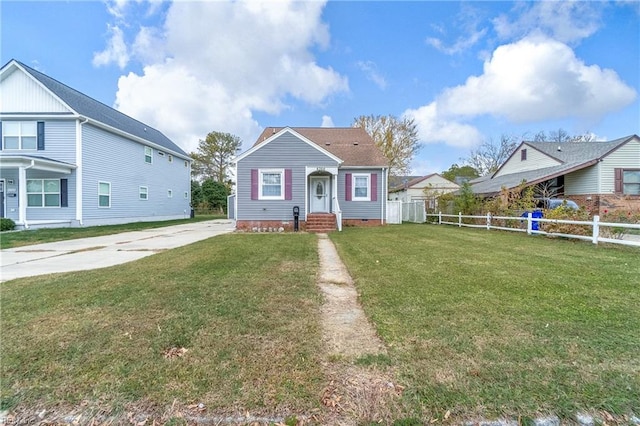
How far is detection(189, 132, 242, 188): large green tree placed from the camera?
1501 inches

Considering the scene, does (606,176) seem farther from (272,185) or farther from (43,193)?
(43,193)

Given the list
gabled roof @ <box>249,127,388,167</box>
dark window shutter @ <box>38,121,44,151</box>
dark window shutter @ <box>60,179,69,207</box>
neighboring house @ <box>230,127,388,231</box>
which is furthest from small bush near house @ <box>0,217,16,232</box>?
gabled roof @ <box>249,127,388,167</box>

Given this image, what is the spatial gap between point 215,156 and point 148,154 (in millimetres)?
18714

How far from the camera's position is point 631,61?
1341 cm

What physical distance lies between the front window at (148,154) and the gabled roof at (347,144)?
Result: 810 cm

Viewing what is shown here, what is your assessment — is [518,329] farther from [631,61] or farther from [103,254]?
[631,61]

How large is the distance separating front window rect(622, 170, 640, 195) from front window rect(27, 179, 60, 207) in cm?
3185

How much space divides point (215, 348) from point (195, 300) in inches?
57.3

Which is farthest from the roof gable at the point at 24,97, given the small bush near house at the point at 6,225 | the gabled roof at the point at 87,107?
the small bush near house at the point at 6,225

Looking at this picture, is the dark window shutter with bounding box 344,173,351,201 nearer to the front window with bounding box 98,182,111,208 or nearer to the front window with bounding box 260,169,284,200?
the front window with bounding box 260,169,284,200

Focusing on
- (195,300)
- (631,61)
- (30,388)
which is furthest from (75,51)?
(631,61)

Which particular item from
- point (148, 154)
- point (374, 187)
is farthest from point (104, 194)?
point (374, 187)

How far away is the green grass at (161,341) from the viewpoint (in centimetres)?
206

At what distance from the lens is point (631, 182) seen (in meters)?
17.9
